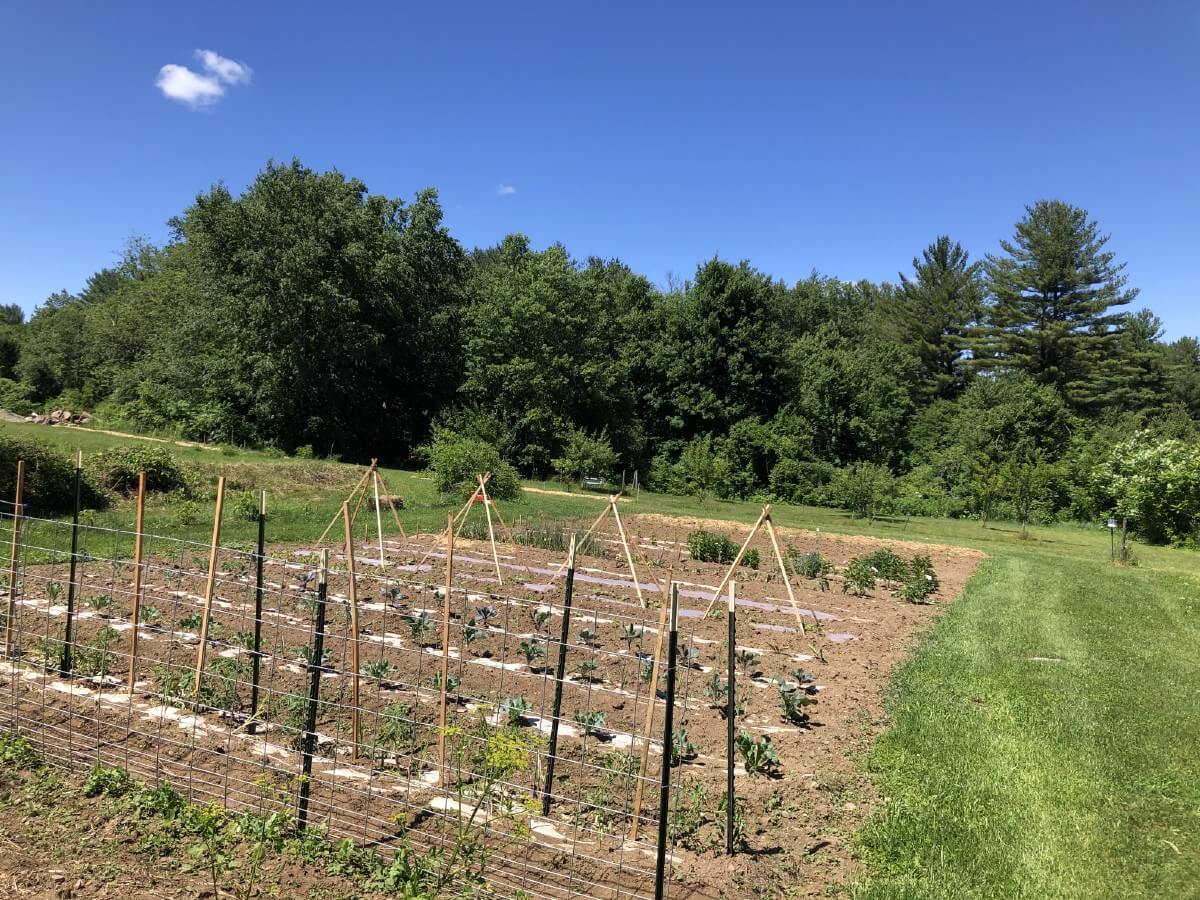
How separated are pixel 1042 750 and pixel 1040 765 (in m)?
0.31

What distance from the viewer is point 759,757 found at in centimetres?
452

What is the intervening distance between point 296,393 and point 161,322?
1513cm

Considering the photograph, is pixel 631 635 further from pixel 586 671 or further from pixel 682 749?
pixel 682 749

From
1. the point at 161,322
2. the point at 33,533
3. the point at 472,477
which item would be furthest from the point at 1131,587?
the point at 161,322

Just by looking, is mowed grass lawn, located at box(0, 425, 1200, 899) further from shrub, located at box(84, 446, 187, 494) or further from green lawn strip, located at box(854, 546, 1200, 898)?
shrub, located at box(84, 446, 187, 494)

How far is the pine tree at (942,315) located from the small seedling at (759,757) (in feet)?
146

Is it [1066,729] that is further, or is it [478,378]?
[478,378]

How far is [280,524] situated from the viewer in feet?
44.6

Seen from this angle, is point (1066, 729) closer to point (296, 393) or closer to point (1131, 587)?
point (1131, 587)

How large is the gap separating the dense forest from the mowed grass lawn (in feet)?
51.4

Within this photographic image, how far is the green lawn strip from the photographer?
3574 mm

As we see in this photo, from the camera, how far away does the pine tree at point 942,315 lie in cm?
4525

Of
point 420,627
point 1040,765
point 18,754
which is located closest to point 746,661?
point 1040,765

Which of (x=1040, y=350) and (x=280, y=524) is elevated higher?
(x=1040, y=350)
